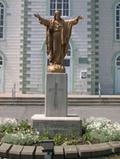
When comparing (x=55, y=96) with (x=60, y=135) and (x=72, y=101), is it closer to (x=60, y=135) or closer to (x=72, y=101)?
(x=60, y=135)

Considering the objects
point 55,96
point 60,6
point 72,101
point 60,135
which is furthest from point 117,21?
point 60,135

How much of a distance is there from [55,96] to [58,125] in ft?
3.40

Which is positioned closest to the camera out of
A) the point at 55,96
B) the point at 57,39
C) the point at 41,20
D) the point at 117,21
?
the point at 55,96

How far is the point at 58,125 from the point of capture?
13.5 m

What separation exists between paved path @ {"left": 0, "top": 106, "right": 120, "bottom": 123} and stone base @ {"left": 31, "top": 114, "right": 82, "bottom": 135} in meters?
6.65

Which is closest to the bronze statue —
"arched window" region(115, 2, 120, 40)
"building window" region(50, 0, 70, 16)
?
"building window" region(50, 0, 70, 16)

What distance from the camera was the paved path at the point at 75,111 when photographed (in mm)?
21245

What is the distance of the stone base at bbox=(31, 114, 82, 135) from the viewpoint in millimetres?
13516

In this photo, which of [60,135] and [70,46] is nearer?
[60,135]

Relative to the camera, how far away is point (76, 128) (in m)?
13.5

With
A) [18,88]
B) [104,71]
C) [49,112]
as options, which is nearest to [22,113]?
[49,112]

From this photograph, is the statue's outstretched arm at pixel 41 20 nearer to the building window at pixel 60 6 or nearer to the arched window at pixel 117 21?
the building window at pixel 60 6

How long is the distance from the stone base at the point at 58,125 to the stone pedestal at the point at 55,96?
1.77 feet

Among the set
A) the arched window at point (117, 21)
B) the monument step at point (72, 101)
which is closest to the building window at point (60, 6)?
the arched window at point (117, 21)
